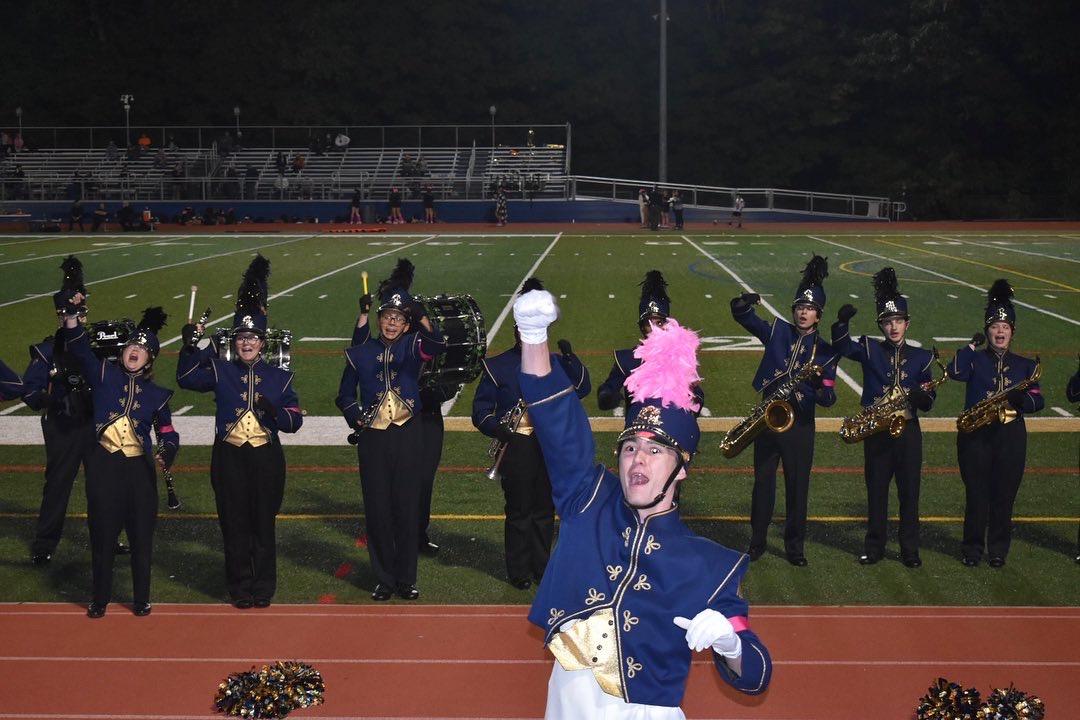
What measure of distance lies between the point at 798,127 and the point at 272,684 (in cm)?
5560

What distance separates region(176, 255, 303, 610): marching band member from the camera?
26.6 ft

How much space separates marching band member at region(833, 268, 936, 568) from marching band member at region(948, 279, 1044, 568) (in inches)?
13.2

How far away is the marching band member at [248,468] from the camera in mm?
8109

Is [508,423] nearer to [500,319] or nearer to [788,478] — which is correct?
[788,478]

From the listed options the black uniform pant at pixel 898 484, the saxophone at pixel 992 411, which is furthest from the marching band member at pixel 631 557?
the saxophone at pixel 992 411

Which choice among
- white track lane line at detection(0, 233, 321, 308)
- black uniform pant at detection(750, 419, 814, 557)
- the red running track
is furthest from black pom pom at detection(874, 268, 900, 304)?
white track lane line at detection(0, 233, 321, 308)

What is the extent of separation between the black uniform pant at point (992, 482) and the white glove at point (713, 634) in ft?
18.5

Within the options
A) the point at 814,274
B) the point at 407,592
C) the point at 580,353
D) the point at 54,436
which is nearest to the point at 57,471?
the point at 54,436

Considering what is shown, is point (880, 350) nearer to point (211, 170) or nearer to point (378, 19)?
point (211, 170)

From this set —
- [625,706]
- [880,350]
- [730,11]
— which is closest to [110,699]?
[625,706]

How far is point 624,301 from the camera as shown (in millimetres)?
23328

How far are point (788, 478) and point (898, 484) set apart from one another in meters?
0.78

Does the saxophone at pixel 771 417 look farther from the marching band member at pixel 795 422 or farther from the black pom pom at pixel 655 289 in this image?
the black pom pom at pixel 655 289

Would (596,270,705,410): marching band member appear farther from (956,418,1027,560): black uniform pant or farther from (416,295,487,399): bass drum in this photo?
(956,418,1027,560): black uniform pant
